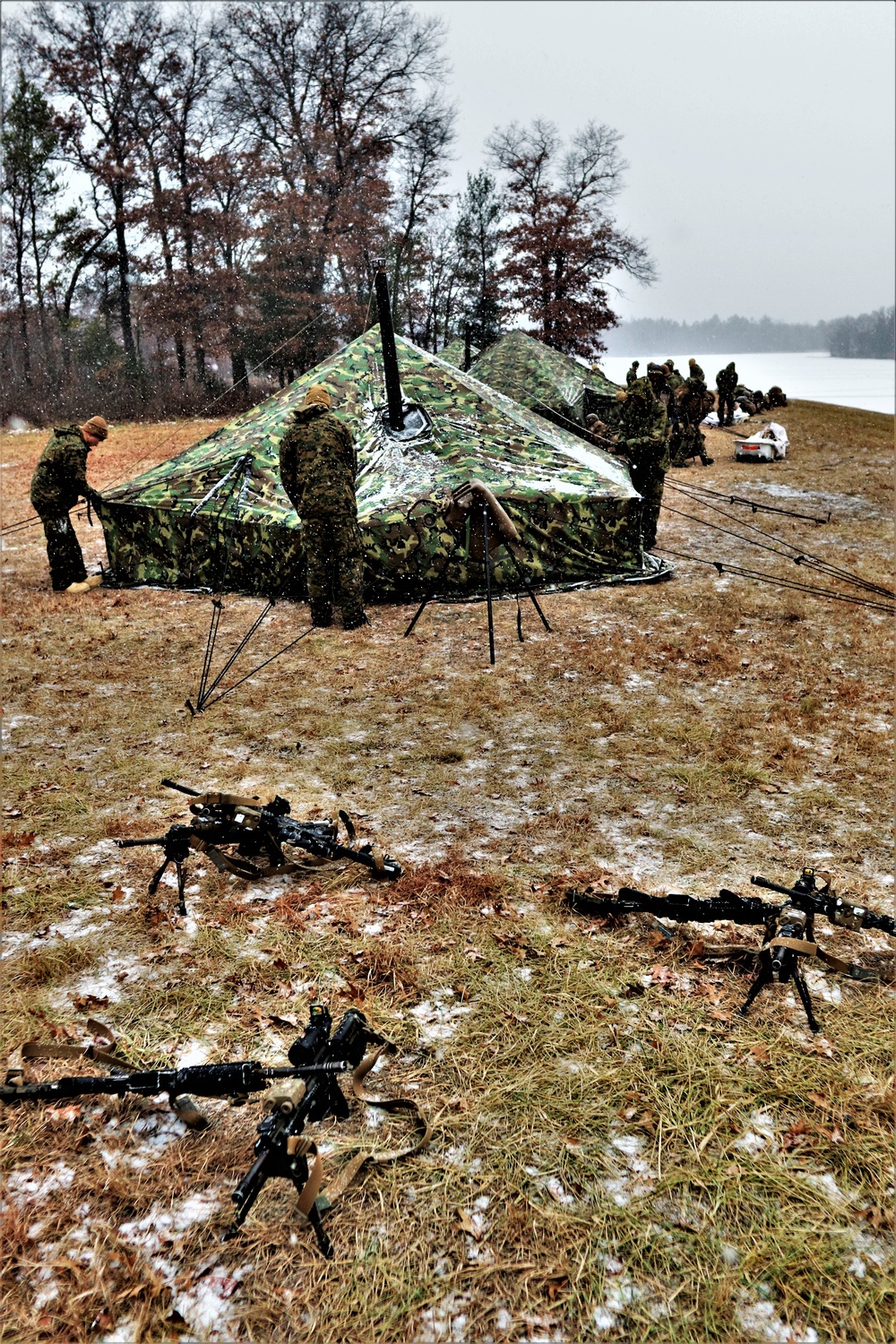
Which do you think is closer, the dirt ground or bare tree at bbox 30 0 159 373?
the dirt ground

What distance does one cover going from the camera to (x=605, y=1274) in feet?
7.31

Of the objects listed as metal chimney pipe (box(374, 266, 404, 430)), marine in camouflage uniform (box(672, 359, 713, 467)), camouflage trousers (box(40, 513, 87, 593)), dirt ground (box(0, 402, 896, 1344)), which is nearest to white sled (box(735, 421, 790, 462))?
marine in camouflage uniform (box(672, 359, 713, 467))

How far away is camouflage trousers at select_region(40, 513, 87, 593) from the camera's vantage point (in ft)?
31.4

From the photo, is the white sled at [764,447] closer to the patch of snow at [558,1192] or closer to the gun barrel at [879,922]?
the gun barrel at [879,922]

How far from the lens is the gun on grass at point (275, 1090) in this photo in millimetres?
2266

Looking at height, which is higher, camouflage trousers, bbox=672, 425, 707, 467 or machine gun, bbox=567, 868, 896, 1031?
camouflage trousers, bbox=672, 425, 707, 467

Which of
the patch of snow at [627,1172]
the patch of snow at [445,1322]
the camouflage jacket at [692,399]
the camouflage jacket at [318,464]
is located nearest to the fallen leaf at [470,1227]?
the patch of snow at [445,1322]

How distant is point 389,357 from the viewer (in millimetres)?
9453

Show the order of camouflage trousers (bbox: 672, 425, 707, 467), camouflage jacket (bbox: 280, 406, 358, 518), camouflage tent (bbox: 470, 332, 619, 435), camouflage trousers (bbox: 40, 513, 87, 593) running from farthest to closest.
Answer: camouflage trousers (bbox: 672, 425, 707, 467), camouflage tent (bbox: 470, 332, 619, 435), camouflage trousers (bbox: 40, 513, 87, 593), camouflage jacket (bbox: 280, 406, 358, 518)

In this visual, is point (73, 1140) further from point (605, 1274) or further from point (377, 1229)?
point (605, 1274)

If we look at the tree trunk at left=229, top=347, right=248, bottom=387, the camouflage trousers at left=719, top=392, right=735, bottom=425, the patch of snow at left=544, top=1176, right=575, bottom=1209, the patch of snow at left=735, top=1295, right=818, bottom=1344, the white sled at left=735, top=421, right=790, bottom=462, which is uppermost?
the tree trunk at left=229, top=347, right=248, bottom=387

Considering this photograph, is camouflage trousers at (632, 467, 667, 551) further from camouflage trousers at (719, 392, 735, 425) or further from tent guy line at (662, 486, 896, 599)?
camouflage trousers at (719, 392, 735, 425)

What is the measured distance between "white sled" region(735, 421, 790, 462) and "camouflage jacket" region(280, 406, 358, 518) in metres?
13.5

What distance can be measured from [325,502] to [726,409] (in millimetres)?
19939
